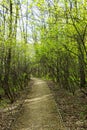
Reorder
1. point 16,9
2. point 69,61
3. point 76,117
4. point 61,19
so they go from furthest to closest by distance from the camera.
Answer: point 69,61
point 16,9
point 61,19
point 76,117

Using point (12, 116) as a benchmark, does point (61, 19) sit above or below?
above

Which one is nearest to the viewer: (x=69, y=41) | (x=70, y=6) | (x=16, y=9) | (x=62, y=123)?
(x=62, y=123)

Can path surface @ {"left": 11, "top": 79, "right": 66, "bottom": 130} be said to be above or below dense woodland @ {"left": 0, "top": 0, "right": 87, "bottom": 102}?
below

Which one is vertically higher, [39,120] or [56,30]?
[56,30]

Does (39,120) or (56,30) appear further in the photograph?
(56,30)

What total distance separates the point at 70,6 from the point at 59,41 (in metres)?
5.25

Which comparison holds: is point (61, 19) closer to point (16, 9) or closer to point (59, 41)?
point (59, 41)

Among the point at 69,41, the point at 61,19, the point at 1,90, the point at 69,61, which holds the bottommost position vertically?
the point at 1,90

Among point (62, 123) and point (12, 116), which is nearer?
point (62, 123)

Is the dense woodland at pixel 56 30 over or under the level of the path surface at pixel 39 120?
over

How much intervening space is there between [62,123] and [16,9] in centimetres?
1231

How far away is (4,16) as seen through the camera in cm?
2477

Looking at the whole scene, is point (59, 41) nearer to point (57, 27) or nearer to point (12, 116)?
point (57, 27)

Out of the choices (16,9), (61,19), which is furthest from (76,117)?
(16,9)
